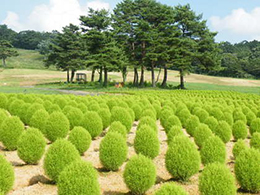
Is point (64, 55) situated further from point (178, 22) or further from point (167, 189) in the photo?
point (167, 189)

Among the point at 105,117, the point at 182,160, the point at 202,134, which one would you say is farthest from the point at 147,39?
the point at 182,160

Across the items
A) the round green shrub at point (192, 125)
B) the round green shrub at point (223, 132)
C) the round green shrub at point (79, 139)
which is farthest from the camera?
the round green shrub at point (192, 125)

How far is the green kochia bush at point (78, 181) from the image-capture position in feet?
16.4

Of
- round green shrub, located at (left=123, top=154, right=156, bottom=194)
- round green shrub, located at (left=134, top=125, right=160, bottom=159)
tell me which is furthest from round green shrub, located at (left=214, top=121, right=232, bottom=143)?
round green shrub, located at (left=123, top=154, right=156, bottom=194)

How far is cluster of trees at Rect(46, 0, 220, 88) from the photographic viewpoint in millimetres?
47219

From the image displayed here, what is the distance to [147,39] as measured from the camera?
4750 centimetres

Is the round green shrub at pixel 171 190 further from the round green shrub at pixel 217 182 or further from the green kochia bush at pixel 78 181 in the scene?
the green kochia bush at pixel 78 181

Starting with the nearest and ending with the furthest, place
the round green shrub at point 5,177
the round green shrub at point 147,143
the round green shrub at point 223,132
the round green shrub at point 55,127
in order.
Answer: the round green shrub at point 5,177, the round green shrub at point 147,143, the round green shrub at point 55,127, the round green shrub at point 223,132

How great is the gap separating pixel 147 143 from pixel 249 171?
301cm

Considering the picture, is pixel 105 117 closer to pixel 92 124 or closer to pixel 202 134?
pixel 92 124

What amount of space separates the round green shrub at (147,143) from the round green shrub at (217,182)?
289 cm

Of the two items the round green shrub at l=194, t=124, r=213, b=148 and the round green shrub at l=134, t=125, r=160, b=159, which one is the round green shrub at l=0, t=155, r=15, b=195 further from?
the round green shrub at l=194, t=124, r=213, b=148

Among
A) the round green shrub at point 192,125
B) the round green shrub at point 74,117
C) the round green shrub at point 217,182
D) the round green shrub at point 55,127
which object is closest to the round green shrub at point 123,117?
the round green shrub at point 74,117

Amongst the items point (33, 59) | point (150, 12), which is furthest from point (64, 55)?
point (33, 59)
